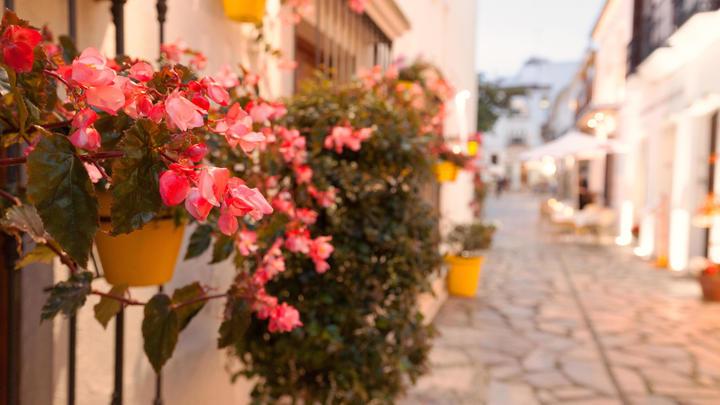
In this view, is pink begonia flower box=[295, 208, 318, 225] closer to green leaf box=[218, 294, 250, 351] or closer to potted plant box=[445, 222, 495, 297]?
green leaf box=[218, 294, 250, 351]

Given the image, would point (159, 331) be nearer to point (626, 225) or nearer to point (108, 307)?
point (108, 307)

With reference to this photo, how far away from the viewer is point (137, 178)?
26.2 inches

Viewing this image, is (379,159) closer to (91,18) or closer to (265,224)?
(265,224)

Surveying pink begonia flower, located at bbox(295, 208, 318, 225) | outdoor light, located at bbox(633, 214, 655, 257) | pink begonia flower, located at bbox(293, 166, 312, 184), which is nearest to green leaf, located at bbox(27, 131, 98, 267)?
pink begonia flower, located at bbox(295, 208, 318, 225)

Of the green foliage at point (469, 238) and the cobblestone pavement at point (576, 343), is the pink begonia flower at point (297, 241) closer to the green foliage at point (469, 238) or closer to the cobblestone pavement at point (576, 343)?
the cobblestone pavement at point (576, 343)

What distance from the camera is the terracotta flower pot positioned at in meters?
6.50

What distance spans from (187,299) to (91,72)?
844 mm

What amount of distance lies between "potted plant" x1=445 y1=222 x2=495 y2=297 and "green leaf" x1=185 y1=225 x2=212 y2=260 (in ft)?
16.6

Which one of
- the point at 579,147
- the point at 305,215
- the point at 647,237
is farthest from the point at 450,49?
the point at 579,147

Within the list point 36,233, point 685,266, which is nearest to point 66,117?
point 36,233

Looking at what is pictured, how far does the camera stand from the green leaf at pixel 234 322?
1.32 meters

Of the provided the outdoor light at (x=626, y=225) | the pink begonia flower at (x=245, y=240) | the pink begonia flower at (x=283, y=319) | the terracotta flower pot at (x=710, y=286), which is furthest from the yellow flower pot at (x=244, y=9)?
the outdoor light at (x=626, y=225)

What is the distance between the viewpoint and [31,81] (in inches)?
31.1

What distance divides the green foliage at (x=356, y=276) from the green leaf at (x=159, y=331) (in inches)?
49.9
